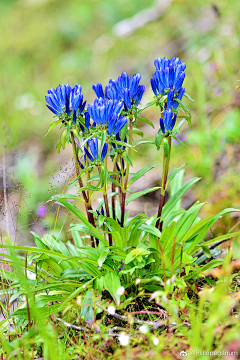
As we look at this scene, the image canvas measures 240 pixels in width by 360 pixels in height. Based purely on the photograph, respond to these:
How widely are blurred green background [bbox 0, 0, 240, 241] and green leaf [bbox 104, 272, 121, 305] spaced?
1.97 feet

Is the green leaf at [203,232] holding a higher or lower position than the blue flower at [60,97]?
lower

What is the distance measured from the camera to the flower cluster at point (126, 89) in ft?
5.65

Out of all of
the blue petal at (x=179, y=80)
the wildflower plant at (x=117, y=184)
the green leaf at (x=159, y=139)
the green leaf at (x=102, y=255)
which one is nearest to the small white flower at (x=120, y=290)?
the wildflower plant at (x=117, y=184)

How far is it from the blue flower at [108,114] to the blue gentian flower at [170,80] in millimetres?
294

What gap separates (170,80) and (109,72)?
A: 18.9 ft

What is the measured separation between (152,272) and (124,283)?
0.23m

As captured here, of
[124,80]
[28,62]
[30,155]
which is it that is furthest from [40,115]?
[124,80]

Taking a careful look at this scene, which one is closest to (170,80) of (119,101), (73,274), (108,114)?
(119,101)

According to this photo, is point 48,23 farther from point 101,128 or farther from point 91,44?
point 101,128

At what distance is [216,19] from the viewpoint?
5520 millimetres

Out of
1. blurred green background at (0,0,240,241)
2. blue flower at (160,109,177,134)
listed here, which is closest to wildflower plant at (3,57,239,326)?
blue flower at (160,109,177,134)

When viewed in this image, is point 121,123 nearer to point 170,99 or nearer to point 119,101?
point 119,101

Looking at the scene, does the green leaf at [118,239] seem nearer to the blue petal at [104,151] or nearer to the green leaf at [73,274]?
the green leaf at [73,274]

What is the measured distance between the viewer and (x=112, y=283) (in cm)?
177
